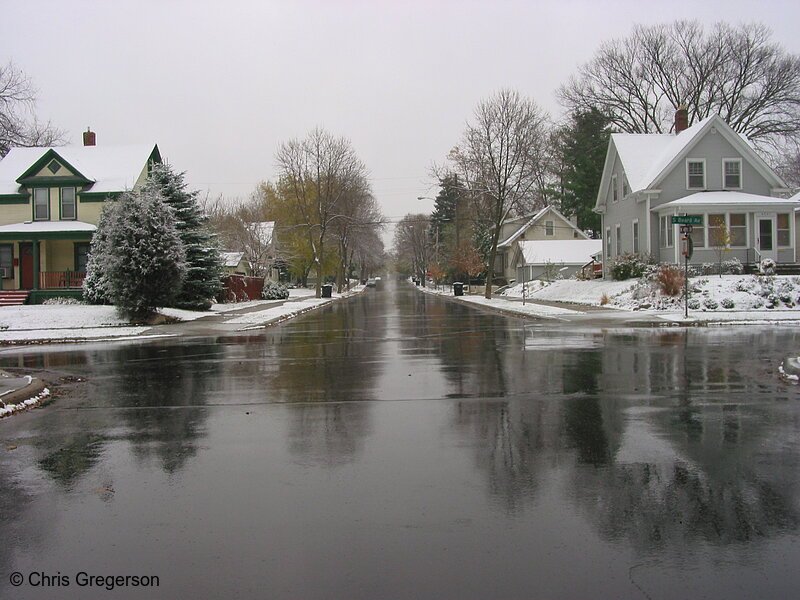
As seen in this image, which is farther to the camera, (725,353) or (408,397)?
(725,353)

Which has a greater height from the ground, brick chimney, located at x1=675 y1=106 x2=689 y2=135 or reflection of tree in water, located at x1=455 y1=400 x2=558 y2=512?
brick chimney, located at x1=675 y1=106 x2=689 y2=135

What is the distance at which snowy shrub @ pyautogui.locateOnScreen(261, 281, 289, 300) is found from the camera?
53406mm

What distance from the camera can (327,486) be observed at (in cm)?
632

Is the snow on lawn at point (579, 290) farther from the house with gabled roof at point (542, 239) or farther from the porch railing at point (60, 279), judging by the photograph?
the porch railing at point (60, 279)

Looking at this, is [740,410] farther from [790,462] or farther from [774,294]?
[774,294]

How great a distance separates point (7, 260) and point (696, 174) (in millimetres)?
38982

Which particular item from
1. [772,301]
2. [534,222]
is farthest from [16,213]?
[534,222]

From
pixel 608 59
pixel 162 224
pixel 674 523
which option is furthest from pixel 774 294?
pixel 608 59

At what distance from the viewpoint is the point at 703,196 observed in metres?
36.8

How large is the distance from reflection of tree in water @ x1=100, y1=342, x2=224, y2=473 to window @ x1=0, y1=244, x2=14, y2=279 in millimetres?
24171

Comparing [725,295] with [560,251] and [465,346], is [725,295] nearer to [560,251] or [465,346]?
[465,346]

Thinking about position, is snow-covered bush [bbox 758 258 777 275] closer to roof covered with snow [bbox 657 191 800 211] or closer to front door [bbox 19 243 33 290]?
roof covered with snow [bbox 657 191 800 211]

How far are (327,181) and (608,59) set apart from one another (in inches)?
1081

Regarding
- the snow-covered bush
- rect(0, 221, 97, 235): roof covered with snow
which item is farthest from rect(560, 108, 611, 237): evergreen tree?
rect(0, 221, 97, 235): roof covered with snow
